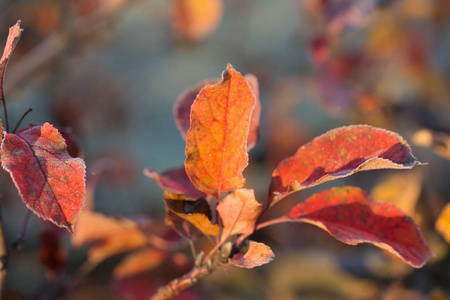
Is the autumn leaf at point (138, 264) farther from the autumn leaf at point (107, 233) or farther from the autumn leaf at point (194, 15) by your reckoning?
the autumn leaf at point (194, 15)

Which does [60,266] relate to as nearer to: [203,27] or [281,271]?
[281,271]

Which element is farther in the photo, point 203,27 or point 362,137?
point 203,27

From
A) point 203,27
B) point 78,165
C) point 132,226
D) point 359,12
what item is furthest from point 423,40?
point 78,165

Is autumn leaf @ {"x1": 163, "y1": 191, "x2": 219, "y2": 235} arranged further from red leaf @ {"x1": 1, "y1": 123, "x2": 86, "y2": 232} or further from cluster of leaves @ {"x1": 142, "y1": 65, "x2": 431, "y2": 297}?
red leaf @ {"x1": 1, "y1": 123, "x2": 86, "y2": 232}

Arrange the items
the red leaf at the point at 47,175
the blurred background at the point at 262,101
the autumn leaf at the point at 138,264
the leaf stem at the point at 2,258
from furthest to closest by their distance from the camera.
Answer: the blurred background at the point at 262,101, the autumn leaf at the point at 138,264, the leaf stem at the point at 2,258, the red leaf at the point at 47,175

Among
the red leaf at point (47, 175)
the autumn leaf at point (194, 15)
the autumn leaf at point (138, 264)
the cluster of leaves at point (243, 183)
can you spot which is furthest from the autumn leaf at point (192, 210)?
the autumn leaf at point (194, 15)

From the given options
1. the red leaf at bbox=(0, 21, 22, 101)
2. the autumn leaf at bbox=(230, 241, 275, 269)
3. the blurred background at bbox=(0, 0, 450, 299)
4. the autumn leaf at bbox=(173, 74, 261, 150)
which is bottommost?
the blurred background at bbox=(0, 0, 450, 299)

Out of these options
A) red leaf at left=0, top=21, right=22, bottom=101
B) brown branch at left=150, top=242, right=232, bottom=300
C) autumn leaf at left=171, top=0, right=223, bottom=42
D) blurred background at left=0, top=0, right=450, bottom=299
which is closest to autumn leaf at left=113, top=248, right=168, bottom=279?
blurred background at left=0, top=0, right=450, bottom=299
